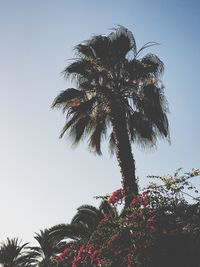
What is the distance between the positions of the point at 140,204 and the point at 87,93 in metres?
7.50

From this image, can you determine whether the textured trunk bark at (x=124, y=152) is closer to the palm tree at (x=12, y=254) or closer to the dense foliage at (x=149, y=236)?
the dense foliage at (x=149, y=236)

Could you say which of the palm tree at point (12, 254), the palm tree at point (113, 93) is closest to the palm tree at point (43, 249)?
the palm tree at point (12, 254)

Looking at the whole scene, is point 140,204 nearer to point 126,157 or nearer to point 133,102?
point 126,157

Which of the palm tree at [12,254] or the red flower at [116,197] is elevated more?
the palm tree at [12,254]

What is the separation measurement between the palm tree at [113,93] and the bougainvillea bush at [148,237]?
503 cm

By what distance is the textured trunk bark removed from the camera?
538 inches

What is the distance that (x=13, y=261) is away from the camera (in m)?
31.6

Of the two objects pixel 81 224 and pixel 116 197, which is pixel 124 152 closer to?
pixel 116 197

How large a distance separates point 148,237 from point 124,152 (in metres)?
5.85

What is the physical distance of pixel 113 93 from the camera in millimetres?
15359

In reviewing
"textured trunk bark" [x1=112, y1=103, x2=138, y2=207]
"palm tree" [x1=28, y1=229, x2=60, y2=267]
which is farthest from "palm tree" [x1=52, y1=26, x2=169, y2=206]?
"palm tree" [x1=28, y1=229, x2=60, y2=267]

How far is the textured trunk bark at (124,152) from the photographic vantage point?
44.8 feet

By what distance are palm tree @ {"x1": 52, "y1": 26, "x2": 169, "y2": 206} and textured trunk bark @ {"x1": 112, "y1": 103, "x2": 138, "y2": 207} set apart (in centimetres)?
28

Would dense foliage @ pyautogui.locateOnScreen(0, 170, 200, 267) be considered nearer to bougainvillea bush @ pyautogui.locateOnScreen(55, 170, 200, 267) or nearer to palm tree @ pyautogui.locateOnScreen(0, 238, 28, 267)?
bougainvillea bush @ pyautogui.locateOnScreen(55, 170, 200, 267)
